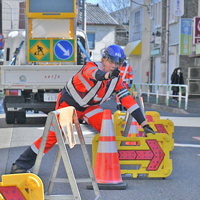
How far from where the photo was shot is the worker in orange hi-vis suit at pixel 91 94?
619 centimetres

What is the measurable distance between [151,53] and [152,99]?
1274 centimetres

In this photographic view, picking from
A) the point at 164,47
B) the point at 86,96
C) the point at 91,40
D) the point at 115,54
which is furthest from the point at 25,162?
the point at 91,40

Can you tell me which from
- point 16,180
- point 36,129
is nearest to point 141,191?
point 16,180

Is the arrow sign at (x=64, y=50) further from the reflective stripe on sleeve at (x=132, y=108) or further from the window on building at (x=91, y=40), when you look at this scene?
the window on building at (x=91, y=40)

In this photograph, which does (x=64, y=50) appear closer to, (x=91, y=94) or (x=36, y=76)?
(x=36, y=76)

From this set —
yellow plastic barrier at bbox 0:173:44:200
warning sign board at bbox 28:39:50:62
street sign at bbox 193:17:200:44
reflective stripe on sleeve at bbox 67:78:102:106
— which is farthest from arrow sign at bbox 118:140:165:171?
street sign at bbox 193:17:200:44

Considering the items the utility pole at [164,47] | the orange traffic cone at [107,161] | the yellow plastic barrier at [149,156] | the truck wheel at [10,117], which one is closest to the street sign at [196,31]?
the utility pole at [164,47]

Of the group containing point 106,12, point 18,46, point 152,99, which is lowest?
point 152,99

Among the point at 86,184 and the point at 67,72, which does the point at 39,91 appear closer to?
the point at 67,72

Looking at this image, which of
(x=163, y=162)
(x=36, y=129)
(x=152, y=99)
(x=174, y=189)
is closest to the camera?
(x=174, y=189)

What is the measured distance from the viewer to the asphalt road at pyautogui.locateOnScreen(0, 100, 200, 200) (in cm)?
592

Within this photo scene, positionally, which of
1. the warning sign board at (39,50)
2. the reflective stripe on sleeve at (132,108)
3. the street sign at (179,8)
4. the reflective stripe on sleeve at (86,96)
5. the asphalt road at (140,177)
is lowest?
the asphalt road at (140,177)

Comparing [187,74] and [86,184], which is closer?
[86,184]

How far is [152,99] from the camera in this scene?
2848 centimetres
